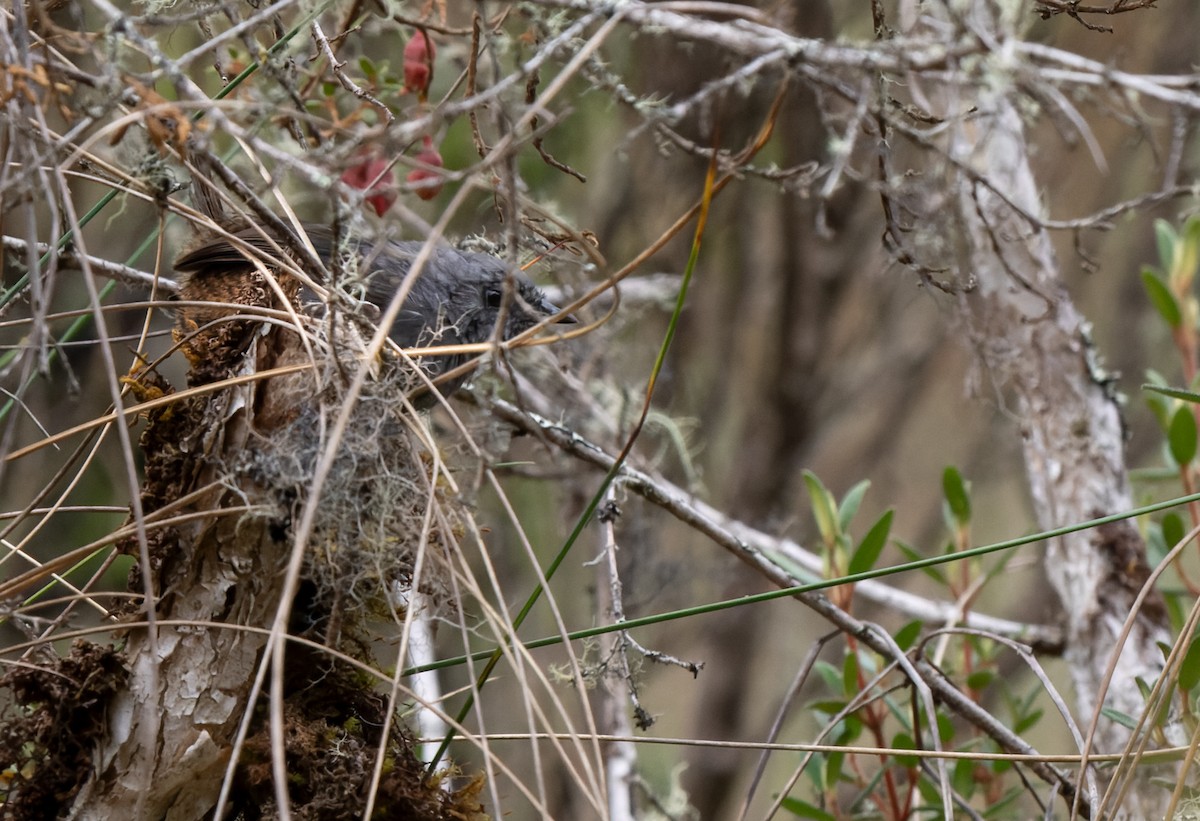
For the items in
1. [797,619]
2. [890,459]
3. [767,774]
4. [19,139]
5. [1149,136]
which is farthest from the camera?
[797,619]

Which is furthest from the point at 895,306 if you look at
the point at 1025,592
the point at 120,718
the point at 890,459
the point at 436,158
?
the point at 120,718

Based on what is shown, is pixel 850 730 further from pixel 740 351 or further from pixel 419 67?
pixel 740 351

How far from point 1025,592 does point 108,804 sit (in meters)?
5.10

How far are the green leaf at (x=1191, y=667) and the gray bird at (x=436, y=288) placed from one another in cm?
129

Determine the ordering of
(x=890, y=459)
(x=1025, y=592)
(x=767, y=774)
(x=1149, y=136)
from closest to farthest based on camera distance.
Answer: (x=1149, y=136), (x=1025, y=592), (x=890, y=459), (x=767, y=774)

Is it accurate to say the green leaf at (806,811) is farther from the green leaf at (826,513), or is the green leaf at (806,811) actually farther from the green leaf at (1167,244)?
the green leaf at (1167,244)

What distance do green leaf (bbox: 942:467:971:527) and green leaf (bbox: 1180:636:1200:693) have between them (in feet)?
2.74

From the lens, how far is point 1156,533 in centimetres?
266

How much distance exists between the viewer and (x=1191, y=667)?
177cm

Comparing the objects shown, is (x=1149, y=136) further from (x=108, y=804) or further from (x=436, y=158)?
(x=108, y=804)

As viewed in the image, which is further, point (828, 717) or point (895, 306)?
point (895, 306)

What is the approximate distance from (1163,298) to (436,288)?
1842 millimetres

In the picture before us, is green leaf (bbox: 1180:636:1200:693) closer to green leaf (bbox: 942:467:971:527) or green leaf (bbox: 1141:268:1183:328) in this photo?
green leaf (bbox: 942:467:971:527)

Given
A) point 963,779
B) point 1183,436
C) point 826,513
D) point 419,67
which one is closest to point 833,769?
point 963,779
